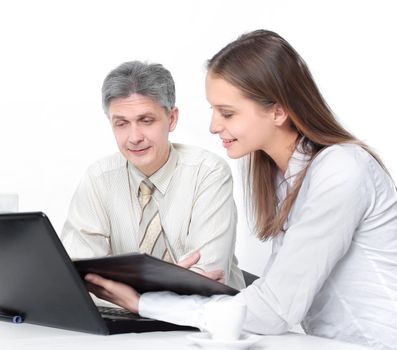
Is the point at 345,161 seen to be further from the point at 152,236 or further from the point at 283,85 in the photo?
the point at 152,236

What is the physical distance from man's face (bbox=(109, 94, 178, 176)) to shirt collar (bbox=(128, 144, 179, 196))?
0.06 meters

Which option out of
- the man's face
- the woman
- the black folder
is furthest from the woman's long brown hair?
the man's face

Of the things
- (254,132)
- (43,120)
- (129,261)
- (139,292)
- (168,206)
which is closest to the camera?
(129,261)

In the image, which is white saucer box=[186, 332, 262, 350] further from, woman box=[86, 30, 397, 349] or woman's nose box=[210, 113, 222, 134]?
woman's nose box=[210, 113, 222, 134]

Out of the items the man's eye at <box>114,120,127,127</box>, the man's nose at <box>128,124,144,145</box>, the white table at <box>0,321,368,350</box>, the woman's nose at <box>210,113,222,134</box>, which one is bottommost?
the white table at <box>0,321,368,350</box>

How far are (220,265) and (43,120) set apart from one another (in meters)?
1.83

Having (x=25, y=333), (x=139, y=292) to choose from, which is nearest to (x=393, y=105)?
(x=139, y=292)

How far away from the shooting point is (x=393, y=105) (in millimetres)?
3717

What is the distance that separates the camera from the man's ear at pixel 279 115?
194 cm

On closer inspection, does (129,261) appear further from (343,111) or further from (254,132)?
(343,111)

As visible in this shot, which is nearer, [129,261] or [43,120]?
Result: [129,261]

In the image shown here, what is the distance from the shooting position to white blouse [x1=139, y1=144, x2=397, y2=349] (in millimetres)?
1712

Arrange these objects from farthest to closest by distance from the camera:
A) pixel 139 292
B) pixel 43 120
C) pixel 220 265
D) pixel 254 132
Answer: pixel 43 120 < pixel 220 265 < pixel 254 132 < pixel 139 292

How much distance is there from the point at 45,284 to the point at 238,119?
2.02 ft
